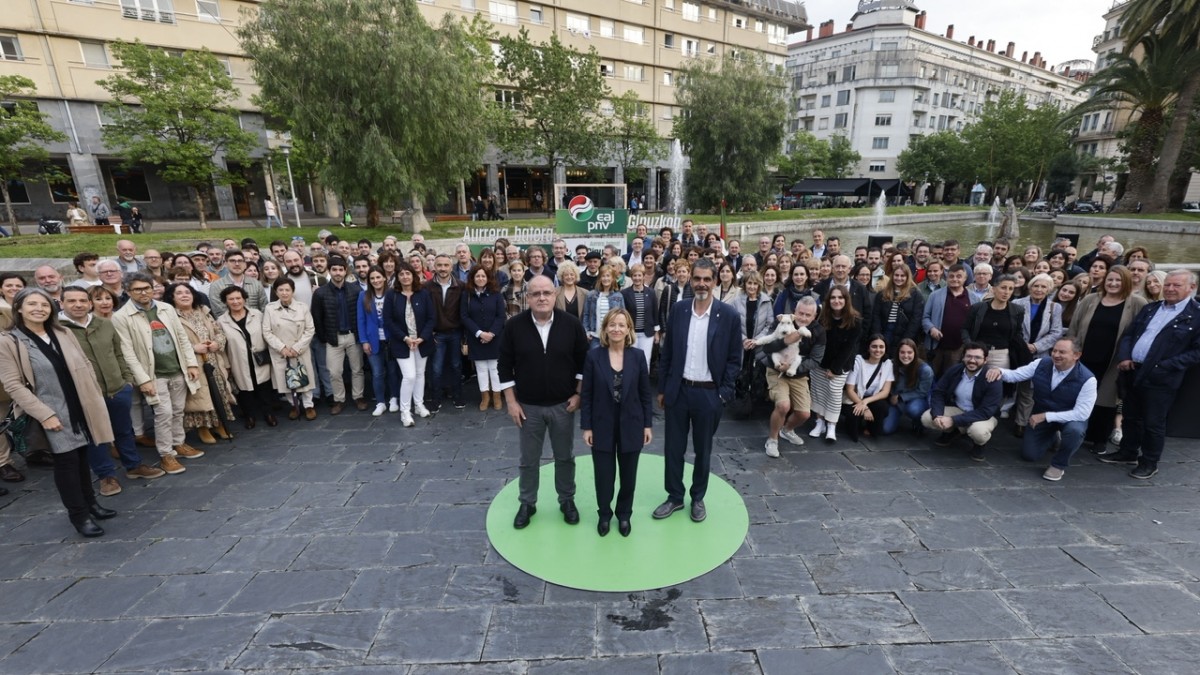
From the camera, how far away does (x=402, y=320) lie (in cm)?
608

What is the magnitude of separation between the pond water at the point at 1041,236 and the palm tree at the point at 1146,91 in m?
3.98

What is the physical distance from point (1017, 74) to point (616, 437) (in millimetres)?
Result: 94070

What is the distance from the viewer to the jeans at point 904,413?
18.1ft

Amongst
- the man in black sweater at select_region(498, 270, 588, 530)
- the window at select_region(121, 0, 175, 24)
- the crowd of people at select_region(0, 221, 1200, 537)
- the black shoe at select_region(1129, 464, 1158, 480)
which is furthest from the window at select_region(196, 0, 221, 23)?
the black shoe at select_region(1129, 464, 1158, 480)

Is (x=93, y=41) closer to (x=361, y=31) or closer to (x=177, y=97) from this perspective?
(x=177, y=97)

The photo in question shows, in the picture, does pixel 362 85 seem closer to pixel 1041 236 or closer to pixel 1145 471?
pixel 1145 471

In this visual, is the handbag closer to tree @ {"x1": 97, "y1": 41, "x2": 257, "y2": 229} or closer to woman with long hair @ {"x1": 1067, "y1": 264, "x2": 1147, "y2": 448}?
woman with long hair @ {"x1": 1067, "y1": 264, "x2": 1147, "y2": 448}

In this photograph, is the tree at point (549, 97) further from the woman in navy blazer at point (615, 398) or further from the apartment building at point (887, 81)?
the apartment building at point (887, 81)

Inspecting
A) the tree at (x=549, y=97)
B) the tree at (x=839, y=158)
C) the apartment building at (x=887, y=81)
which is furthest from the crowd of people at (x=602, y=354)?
the apartment building at (x=887, y=81)

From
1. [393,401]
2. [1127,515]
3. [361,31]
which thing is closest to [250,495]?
[393,401]

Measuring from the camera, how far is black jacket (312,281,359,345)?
609cm

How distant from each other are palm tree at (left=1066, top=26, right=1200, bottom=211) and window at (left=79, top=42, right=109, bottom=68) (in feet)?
153

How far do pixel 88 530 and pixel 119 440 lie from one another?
1.04 metres

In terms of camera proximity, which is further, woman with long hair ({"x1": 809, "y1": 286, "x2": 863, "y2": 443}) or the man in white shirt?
woman with long hair ({"x1": 809, "y1": 286, "x2": 863, "y2": 443})
